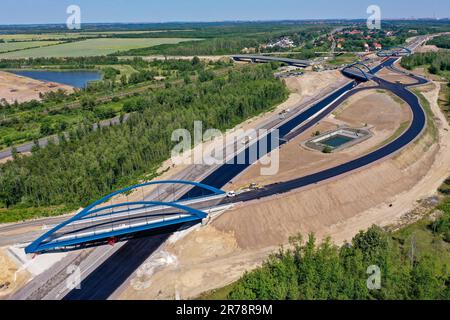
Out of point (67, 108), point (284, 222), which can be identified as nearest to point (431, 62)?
point (284, 222)

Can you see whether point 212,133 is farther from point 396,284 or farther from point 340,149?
point 396,284

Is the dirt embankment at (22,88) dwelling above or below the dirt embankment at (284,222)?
above

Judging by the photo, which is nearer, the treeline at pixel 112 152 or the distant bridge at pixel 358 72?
the treeline at pixel 112 152

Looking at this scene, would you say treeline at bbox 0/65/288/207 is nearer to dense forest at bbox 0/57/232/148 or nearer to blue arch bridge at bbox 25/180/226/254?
blue arch bridge at bbox 25/180/226/254

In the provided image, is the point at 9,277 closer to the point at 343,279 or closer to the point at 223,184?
the point at 223,184

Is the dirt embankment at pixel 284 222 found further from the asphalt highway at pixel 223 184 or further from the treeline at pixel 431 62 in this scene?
the treeline at pixel 431 62

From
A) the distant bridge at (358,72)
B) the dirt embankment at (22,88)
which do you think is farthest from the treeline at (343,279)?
the dirt embankment at (22,88)

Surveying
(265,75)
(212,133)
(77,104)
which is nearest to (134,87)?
(77,104)
